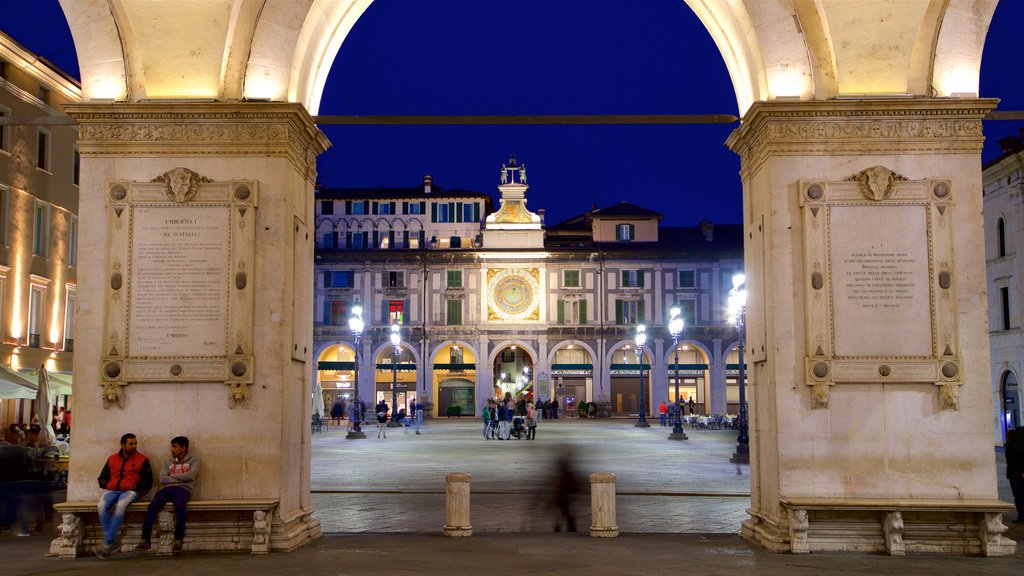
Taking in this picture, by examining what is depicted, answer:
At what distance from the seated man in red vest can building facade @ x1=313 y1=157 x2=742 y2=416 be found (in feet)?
190

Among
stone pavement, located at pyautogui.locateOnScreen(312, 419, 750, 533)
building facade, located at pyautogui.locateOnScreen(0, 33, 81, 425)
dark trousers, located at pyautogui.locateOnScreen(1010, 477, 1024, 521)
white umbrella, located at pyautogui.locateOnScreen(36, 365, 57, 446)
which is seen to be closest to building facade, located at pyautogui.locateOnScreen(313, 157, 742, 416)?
stone pavement, located at pyautogui.locateOnScreen(312, 419, 750, 533)

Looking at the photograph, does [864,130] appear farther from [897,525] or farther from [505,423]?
[505,423]

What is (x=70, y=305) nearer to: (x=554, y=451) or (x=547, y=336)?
(x=554, y=451)

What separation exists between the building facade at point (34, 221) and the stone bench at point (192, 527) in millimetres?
20773

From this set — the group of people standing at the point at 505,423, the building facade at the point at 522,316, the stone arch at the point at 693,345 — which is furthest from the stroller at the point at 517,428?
the stone arch at the point at 693,345

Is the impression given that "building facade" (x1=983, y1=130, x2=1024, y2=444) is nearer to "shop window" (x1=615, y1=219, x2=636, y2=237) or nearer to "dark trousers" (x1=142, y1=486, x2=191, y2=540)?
"dark trousers" (x1=142, y1=486, x2=191, y2=540)

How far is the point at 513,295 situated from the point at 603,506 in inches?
2263

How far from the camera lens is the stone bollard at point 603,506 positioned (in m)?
12.7

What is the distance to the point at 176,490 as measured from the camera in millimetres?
11203

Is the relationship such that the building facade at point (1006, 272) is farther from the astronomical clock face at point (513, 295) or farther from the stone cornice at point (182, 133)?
the astronomical clock face at point (513, 295)

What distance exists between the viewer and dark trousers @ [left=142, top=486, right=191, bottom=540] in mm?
11180

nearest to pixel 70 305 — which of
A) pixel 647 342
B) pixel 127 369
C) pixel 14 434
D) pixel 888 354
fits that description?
pixel 14 434

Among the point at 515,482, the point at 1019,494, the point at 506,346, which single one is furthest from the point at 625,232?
the point at 1019,494

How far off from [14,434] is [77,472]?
360 inches
